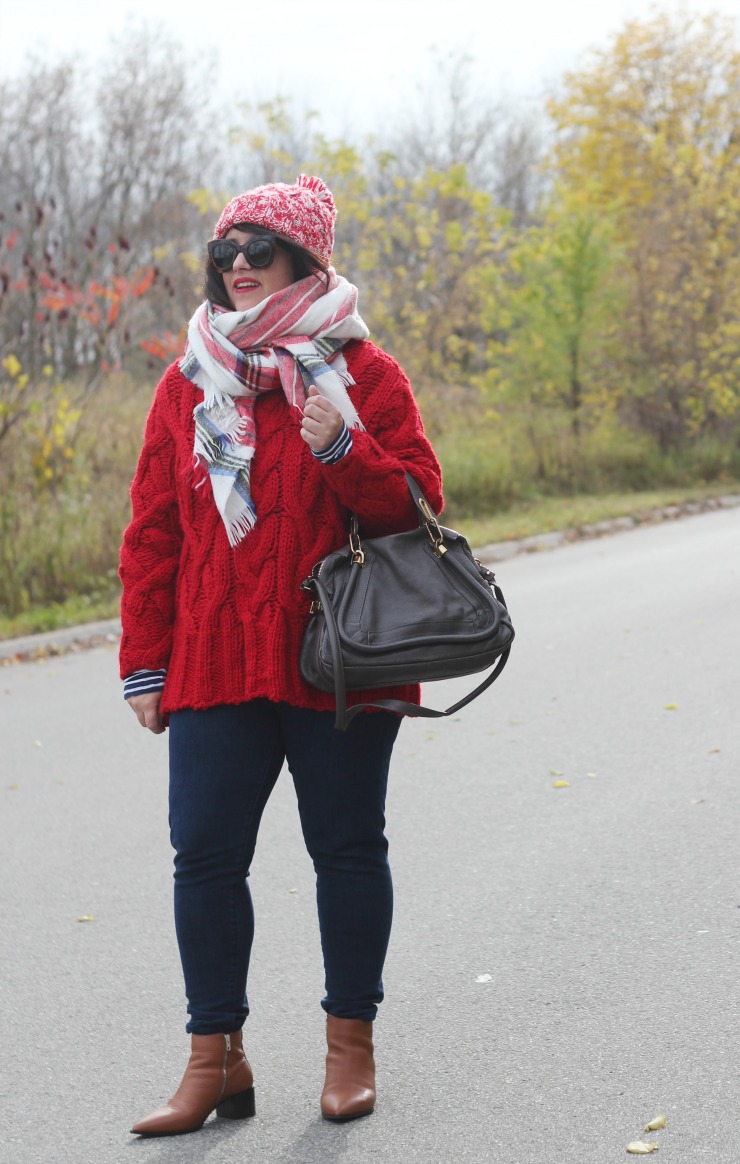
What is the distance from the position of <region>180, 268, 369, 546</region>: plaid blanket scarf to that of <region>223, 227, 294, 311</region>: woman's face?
4 cm

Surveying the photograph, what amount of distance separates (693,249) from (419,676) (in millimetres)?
20084

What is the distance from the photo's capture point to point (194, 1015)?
2912 millimetres

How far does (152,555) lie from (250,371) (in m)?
0.45

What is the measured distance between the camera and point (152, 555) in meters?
2.97

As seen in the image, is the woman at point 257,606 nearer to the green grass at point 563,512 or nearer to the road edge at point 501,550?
the road edge at point 501,550

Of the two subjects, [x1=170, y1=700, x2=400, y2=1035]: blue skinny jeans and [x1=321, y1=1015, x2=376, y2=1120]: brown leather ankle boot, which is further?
[x1=321, y1=1015, x2=376, y2=1120]: brown leather ankle boot

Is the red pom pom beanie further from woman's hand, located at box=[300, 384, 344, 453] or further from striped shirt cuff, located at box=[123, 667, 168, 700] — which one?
striped shirt cuff, located at box=[123, 667, 168, 700]

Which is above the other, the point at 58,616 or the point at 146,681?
the point at 146,681

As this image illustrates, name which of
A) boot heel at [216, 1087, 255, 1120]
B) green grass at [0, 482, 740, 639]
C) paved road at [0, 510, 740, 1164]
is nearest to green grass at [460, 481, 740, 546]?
green grass at [0, 482, 740, 639]

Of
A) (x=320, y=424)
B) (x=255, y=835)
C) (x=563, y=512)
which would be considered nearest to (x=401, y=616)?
(x=320, y=424)

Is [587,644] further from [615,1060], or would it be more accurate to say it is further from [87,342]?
[87,342]

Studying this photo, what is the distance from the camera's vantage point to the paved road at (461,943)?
9.57 feet

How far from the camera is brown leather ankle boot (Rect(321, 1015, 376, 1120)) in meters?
2.93

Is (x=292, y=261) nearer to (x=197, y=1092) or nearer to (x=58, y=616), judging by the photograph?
(x=197, y=1092)
